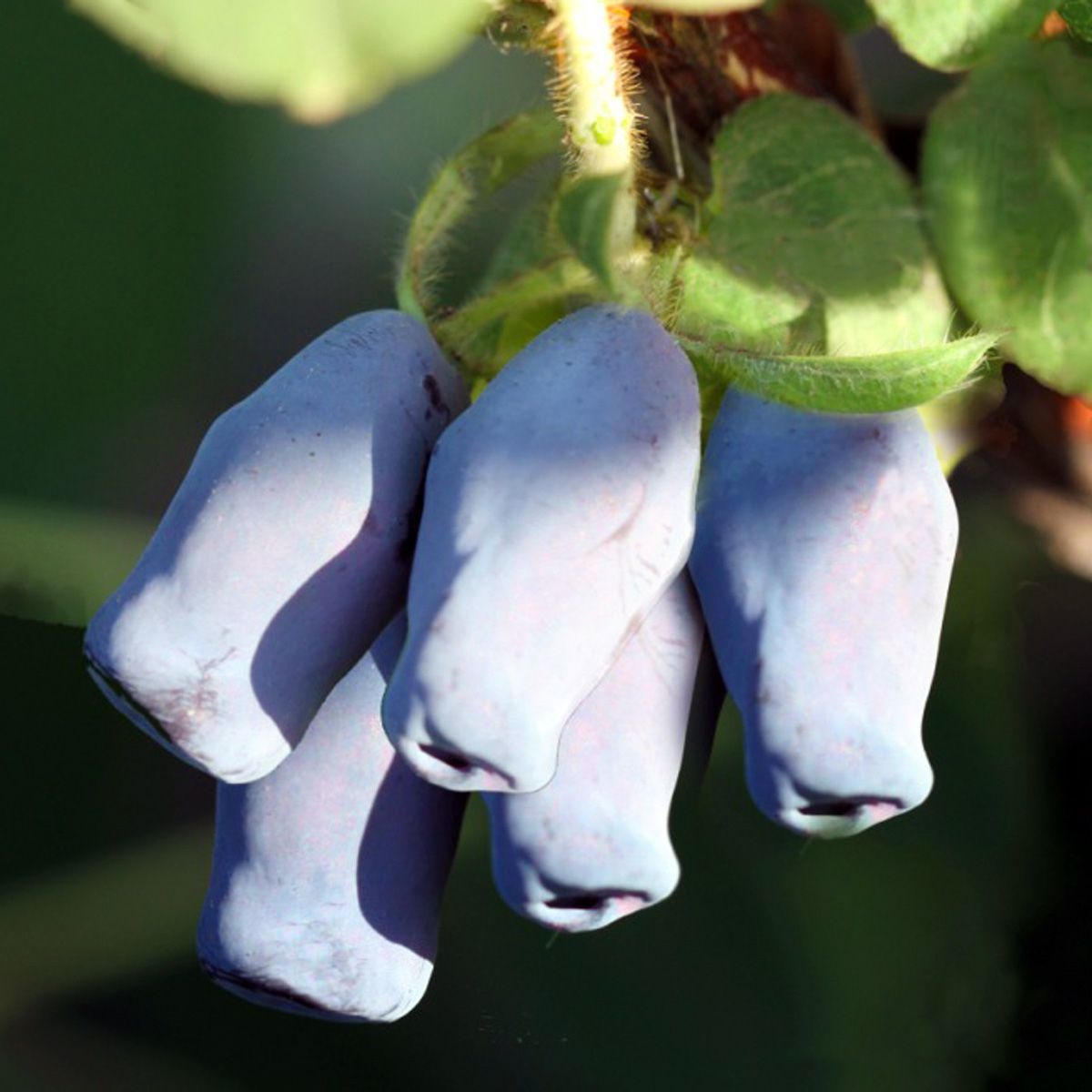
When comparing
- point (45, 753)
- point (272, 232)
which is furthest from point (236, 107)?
point (45, 753)

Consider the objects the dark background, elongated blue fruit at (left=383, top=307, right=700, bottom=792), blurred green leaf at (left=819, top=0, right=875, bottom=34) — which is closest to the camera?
elongated blue fruit at (left=383, top=307, right=700, bottom=792)

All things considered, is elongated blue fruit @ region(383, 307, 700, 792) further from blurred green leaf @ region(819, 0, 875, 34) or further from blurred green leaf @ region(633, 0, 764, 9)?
blurred green leaf @ region(819, 0, 875, 34)

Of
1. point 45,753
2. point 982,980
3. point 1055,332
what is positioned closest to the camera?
point 1055,332

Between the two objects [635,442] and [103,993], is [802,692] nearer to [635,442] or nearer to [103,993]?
[635,442]

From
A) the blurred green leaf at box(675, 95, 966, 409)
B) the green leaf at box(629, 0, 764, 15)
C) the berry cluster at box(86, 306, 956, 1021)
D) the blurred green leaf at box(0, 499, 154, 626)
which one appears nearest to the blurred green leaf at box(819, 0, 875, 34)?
the blurred green leaf at box(675, 95, 966, 409)

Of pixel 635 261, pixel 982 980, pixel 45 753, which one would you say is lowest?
pixel 982 980

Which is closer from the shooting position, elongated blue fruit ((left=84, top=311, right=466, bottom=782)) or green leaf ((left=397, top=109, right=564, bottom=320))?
elongated blue fruit ((left=84, top=311, right=466, bottom=782))

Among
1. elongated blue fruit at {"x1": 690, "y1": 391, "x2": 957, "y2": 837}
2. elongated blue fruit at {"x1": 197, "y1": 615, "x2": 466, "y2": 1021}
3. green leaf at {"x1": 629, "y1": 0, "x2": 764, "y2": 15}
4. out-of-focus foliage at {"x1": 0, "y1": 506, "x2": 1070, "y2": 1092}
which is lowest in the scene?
out-of-focus foliage at {"x1": 0, "y1": 506, "x2": 1070, "y2": 1092}
